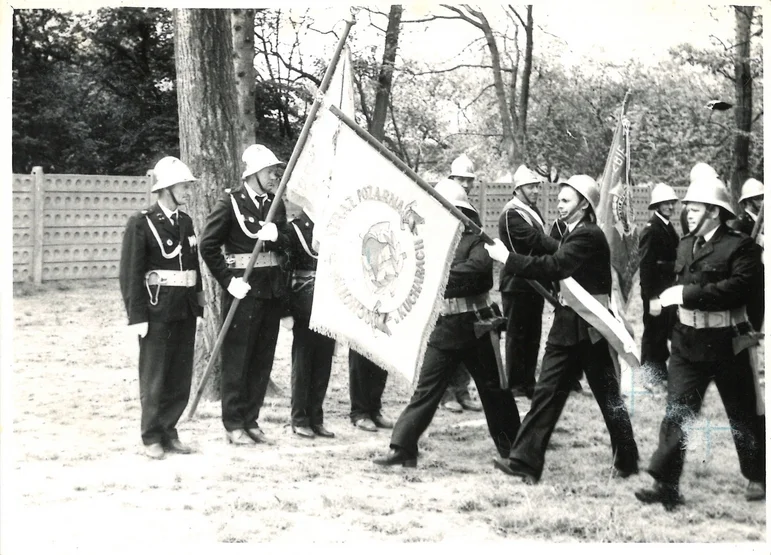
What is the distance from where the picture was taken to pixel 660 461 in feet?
18.6

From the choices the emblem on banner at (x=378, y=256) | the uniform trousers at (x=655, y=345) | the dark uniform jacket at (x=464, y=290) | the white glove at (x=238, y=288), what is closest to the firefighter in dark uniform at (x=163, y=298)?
the white glove at (x=238, y=288)

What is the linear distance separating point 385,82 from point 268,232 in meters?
6.31

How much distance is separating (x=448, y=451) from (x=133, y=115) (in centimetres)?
705

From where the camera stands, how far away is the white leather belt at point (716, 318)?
5625 millimetres

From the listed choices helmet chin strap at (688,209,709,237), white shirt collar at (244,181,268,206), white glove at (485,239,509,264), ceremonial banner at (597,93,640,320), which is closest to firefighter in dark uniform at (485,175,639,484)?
white glove at (485,239,509,264)

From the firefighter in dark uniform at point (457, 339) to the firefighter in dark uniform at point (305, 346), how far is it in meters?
1.00

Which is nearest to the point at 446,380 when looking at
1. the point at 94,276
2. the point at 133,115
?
the point at 133,115

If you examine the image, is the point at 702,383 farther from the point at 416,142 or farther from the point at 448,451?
the point at 416,142

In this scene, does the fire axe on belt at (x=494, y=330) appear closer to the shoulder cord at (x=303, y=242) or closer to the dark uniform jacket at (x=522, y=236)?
the dark uniform jacket at (x=522, y=236)

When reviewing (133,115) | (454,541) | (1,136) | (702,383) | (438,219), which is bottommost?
(454,541)

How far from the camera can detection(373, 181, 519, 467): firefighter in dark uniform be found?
6.42 meters

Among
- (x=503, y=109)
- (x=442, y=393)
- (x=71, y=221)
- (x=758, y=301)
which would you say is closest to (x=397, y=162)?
(x=442, y=393)

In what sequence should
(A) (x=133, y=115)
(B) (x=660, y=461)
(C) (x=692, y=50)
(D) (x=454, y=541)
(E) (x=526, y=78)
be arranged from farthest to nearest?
(A) (x=133, y=115) < (E) (x=526, y=78) < (C) (x=692, y=50) < (B) (x=660, y=461) < (D) (x=454, y=541)

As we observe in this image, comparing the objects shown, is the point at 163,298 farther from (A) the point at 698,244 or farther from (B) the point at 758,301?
(B) the point at 758,301
